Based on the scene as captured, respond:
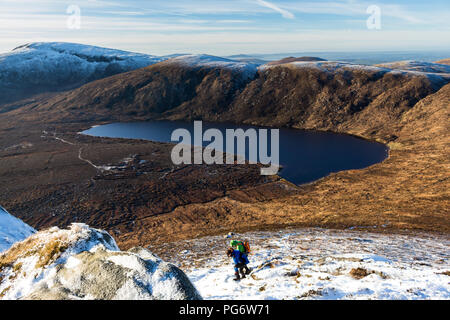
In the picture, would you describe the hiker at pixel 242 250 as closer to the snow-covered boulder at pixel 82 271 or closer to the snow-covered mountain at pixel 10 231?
the snow-covered boulder at pixel 82 271

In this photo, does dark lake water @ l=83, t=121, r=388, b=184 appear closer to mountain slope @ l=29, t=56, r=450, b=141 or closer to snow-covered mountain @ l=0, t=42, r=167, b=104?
mountain slope @ l=29, t=56, r=450, b=141

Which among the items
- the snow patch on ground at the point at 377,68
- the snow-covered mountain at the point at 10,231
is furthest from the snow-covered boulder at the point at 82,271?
the snow patch on ground at the point at 377,68

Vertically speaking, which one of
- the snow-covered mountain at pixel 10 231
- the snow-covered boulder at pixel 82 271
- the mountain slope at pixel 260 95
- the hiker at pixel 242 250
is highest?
the mountain slope at pixel 260 95

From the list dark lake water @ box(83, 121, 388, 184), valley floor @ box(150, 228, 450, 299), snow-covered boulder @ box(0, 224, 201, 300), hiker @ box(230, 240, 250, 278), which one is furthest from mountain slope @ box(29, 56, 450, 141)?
snow-covered boulder @ box(0, 224, 201, 300)

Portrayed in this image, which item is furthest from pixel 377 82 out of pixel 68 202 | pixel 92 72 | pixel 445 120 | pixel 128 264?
pixel 92 72
